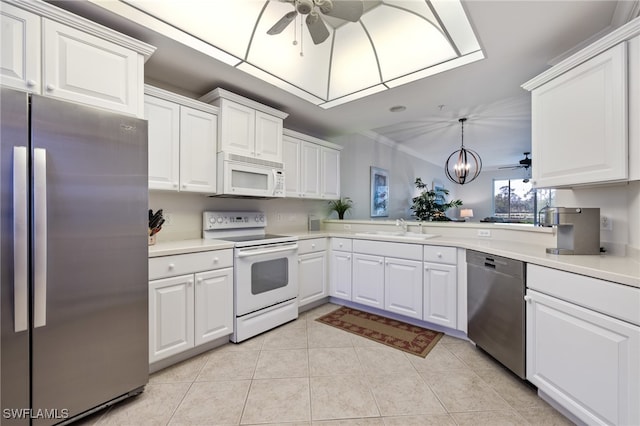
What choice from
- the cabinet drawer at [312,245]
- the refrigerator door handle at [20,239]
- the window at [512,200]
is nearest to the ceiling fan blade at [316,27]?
the refrigerator door handle at [20,239]

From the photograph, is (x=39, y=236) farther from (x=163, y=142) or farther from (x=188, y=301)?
(x=163, y=142)

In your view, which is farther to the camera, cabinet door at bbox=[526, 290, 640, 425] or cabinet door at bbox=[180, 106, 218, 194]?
cabinet door at bbox=[180, 106, 218, 194]

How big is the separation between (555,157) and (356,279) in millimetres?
2127

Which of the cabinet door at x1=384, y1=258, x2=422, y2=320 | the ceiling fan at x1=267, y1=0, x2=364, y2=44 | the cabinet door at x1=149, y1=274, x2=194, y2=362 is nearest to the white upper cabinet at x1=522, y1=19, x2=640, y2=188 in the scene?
the cabinet door at x1=384, y1=258, x2=422, y2=320

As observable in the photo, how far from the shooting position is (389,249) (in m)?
2.85

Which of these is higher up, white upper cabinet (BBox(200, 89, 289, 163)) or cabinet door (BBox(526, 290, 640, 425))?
white upper cabinet (BBox(200, 89, 289, 163))

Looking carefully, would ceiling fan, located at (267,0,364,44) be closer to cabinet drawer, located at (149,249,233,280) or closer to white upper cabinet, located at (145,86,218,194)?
white upper cabinet, located at (145,86,218,194)

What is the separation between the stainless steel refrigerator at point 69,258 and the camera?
124cm

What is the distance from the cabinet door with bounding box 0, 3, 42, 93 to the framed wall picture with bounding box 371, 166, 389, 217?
14.8 ft

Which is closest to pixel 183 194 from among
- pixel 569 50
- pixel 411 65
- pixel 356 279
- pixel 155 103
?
pixel 155 103

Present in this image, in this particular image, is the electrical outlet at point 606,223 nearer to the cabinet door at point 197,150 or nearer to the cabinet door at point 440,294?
the cabinet door at point 440,294

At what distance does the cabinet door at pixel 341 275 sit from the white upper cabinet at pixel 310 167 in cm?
93

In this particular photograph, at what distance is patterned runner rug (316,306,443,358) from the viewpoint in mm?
2365

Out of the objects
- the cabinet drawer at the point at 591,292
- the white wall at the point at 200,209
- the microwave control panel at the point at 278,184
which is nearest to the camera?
the cabinet drawer at the point at 591,292
